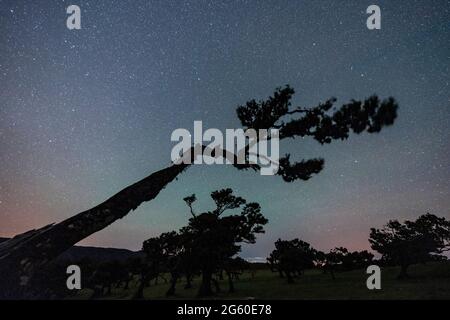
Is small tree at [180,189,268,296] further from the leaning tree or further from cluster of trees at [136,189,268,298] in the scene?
the leaning tree

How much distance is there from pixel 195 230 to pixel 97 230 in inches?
1210

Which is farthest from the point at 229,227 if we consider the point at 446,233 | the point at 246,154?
the point at 446,233

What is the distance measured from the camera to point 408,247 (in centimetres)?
3959

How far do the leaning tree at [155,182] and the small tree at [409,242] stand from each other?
33.4 meters

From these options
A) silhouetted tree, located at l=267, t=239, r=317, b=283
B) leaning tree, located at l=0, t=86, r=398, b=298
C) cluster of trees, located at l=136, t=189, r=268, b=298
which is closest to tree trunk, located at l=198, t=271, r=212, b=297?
cluster of trees, located at l=136, t=189, r=268, b=298

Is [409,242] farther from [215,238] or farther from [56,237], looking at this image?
[56,237]

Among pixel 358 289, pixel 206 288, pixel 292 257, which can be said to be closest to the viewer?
pixel 358 289

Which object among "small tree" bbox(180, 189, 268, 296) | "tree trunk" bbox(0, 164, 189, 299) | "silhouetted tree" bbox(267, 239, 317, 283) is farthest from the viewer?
"silhouetted tree" bbox(267, 239, 317, 283)

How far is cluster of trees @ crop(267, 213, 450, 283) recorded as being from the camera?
39844mm

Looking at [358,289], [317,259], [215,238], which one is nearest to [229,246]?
[215,238]

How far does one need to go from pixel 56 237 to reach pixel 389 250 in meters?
42.0

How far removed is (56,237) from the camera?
385 inches

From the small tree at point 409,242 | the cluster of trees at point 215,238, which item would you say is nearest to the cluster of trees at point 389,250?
the small tree at point 409,242

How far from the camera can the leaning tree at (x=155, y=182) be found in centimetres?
890
